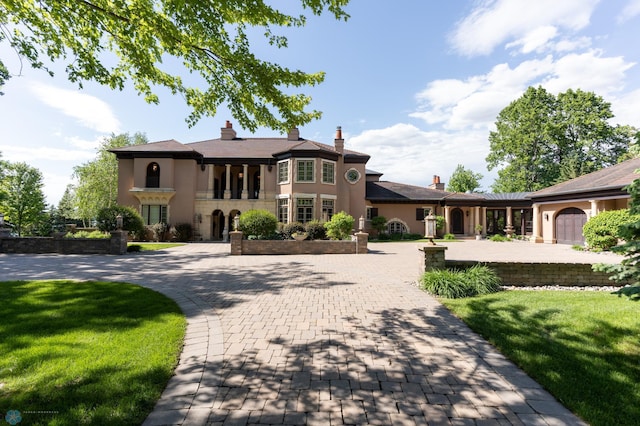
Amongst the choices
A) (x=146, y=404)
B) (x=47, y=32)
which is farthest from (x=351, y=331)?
(x=47, y=32)

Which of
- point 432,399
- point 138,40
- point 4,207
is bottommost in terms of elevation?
point 432,399

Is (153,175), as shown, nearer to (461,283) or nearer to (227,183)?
(227,183)

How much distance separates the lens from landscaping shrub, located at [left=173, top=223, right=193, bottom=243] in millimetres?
22234

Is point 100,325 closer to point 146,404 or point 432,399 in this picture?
point 146,404

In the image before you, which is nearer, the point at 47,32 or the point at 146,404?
the point at 146,404

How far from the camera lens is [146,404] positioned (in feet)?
8.87

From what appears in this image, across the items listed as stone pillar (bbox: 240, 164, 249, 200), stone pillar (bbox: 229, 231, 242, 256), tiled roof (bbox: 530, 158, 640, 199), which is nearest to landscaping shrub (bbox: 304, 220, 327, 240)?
stone pillar (bbox: 229, 231, 242, 256)

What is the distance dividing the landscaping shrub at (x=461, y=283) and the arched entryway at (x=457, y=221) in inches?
899

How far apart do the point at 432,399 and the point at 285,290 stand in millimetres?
4845

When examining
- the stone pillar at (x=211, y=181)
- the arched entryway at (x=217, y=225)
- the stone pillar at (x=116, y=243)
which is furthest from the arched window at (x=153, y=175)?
the stone pillar at (x=116, y=243)

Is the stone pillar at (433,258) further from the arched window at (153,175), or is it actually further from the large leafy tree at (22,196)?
the large leafy tree at (22,196)

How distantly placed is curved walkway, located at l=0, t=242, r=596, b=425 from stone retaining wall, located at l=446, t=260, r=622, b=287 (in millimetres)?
3004

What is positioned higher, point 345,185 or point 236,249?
point 345,185

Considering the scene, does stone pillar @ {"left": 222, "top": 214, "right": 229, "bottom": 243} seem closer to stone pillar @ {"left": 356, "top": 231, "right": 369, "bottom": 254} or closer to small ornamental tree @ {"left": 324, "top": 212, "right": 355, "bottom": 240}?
small ornamental tree @ {"left": 324, "top": 212, "right": 355, "bottom": 240}
